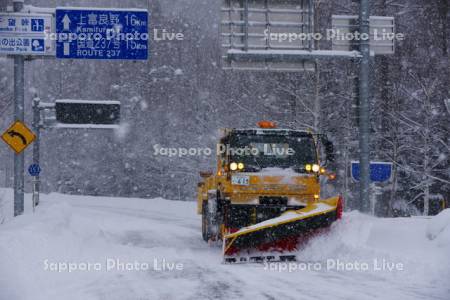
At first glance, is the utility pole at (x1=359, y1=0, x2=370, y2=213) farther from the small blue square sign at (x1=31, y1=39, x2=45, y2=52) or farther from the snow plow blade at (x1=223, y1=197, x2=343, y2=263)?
the small blue square sign at (x1=31, y1=39, x2=45, y2=52)

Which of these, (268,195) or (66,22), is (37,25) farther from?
(268,195)

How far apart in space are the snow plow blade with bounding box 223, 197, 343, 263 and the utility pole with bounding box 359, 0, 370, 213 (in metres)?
4.12

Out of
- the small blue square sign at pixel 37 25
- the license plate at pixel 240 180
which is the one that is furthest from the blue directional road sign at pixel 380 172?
the small blue square sign at pixel 37 25

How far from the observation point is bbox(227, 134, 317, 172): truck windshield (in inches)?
466

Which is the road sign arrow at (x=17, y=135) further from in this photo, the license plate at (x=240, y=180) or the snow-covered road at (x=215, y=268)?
the license plate at (x=240, y=180)

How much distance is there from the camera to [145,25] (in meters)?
18.0

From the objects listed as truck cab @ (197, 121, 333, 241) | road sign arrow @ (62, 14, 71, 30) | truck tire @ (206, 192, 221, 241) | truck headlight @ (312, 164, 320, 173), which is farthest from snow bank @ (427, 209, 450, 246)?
road sign arrow @ (62, 14, 71, 30)

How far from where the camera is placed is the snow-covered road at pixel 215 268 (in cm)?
762

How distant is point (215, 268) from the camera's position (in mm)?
9914

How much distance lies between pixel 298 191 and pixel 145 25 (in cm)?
831

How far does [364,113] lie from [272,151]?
403 cm

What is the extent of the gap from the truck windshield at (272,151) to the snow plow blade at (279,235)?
44.5 inches

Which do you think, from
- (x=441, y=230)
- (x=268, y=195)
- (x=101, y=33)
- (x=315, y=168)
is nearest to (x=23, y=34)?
(x=101, y=33)

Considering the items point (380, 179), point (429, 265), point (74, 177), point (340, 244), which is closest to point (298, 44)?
point (380, 179)
